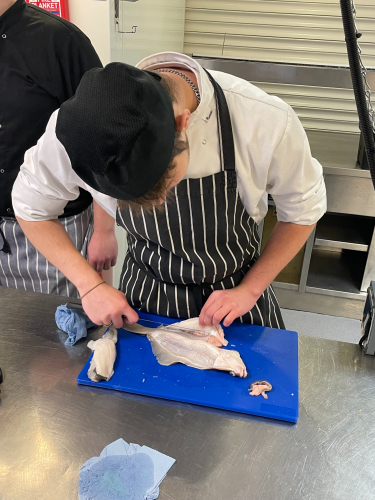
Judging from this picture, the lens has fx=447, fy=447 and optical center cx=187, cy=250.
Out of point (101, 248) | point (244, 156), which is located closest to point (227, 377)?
point (244, 156)

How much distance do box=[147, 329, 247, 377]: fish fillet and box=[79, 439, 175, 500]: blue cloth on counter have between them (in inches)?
10.6

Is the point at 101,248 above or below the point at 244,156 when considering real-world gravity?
below

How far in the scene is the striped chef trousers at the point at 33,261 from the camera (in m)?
1.76

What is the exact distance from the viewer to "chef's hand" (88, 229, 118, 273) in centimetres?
155

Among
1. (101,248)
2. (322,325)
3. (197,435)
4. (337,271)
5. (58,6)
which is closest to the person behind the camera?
(197,435)

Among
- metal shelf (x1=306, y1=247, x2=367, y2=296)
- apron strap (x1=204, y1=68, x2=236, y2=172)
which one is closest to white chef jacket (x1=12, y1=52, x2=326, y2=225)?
apron strap (x1=204, y1=68, x2=236, y2=172)

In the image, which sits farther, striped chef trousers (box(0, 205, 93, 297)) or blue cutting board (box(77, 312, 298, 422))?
striped chef trousers (box(0, 205, 93, 297))

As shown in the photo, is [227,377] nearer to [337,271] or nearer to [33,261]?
[33,261]

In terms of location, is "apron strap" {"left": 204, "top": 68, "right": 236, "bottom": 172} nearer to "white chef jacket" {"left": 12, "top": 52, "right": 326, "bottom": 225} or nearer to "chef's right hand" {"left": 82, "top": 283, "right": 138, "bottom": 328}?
"white chef jacket" {"left": 12, "top": 52, "right": 326, "bottom": 225}

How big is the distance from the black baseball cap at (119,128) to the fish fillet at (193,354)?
50cm

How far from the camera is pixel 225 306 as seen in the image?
1.20m

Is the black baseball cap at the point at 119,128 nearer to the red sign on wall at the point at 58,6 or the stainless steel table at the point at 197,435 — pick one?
the stainless steel table at the point at 197,435

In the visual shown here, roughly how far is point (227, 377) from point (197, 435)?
19 cm

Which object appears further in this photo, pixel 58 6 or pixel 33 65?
pixel 58 6
